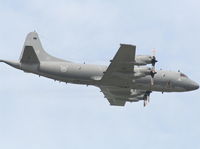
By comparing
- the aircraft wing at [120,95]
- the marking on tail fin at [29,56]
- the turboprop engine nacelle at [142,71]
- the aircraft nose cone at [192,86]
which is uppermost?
the marking on tail fin at [29,56]

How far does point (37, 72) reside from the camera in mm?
65188

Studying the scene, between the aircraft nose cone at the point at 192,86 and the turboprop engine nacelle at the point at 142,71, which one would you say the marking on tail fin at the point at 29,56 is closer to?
the turboprop engine nacelle at the point at 142,71

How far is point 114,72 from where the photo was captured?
64875 mm

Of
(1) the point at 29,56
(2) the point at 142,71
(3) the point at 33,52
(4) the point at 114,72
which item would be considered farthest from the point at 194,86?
(1) the point at 29,56

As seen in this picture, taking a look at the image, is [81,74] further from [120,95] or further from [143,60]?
[120,95]

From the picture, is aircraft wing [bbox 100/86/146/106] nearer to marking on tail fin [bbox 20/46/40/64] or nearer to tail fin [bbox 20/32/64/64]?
tail fin [bbox 20/32/64/64]

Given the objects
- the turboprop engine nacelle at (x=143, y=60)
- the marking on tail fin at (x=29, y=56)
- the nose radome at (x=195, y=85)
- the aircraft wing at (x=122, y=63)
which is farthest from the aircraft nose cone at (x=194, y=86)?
the marking on tail fin at (x=29, y=56)

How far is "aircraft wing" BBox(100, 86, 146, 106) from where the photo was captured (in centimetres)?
6894

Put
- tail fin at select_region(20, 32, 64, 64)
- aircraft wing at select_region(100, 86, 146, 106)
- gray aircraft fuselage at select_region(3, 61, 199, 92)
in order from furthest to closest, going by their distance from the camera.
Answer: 1. aircraft wing at select_region(100, 86, 146, 106)
2. gray aircraft fuselage at select_region(3, 61, 199, 92)
3. tail fin at select_region(20, 32, 64, 64)

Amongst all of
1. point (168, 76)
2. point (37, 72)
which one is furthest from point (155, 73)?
point (37, 72)

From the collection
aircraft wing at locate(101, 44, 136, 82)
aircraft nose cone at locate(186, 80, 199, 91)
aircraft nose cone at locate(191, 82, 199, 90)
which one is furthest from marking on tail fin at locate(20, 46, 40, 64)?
aircraft nose cone at locate(191, 82, 199, 90)

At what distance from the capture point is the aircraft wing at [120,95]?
68.9 meters

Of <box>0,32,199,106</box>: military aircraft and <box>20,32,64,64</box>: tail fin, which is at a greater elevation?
<box>20,32,64,64</box>: tail fin

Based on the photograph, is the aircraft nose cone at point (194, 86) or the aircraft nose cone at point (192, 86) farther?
the aircraft nose cone at point (194, 86)
